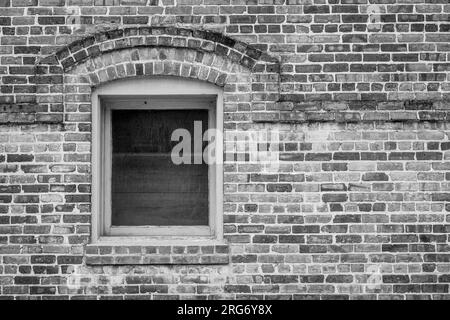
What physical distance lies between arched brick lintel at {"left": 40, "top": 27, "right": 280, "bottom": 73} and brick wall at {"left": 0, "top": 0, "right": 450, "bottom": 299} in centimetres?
1

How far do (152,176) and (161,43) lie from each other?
1.23 m

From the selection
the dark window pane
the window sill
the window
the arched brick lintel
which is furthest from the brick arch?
the window sill

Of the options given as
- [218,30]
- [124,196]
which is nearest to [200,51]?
[218,30]

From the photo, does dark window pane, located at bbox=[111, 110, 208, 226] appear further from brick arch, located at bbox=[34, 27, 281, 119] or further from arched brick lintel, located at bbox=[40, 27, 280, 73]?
arched brick lintel, located at bbox=[40, 27, 280, 73]

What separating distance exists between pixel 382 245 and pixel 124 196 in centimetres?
242

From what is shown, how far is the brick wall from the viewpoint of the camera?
529cm

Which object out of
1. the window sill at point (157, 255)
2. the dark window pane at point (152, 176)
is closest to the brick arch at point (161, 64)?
the dark window pane at point (152, 176)

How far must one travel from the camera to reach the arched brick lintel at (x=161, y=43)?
5293 millimetres

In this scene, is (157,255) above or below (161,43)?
below

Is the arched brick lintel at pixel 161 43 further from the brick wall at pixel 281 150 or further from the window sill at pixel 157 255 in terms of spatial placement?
the window sill at pixel 157 255

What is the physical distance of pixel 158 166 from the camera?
18.2 ft

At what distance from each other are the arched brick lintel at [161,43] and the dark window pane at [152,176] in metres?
0.65

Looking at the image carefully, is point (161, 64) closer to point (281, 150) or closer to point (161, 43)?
point (161, 43)

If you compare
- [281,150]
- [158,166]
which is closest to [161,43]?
[158,166]
